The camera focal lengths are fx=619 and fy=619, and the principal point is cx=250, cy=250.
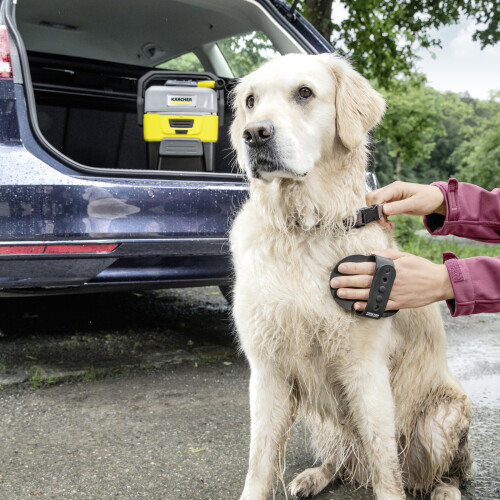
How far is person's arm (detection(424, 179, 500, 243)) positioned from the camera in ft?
7.59

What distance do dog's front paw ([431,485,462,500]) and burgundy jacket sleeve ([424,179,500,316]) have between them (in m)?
0.66

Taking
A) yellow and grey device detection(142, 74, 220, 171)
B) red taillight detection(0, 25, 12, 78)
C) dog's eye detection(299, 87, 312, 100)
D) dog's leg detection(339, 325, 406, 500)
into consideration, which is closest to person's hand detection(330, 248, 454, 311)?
dog's leg detection(339, 325, 406, 500)

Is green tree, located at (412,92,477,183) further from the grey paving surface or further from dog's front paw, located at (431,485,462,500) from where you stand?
dog's front paw, located at (431,485,462,500)

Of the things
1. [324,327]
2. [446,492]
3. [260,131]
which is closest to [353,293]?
[324,327]

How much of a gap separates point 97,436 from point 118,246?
0.86 metres

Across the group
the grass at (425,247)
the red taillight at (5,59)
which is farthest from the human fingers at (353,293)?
the grass at (425,247)

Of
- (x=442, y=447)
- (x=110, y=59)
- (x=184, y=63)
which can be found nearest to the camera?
(x=442, y=447)

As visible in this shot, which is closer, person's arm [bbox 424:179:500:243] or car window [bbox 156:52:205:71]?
person's arm [bbox 424:179:500:243]

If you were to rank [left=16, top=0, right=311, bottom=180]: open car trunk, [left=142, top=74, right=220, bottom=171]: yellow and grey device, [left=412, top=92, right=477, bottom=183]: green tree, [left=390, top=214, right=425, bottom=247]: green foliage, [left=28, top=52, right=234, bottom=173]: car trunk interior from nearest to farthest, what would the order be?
[left=142, top=74, right=220, bottom=171]: yellow and grey device < [left=16, top=0, right=311, bottom=180]: open car trunk < [left=28, top=52, right=234, bottom=173]: car trunk interior < [left=390, top=214, right=425, bottom=247]: green foliage < [left=412, top=92, right=477, bottom=183]: green tree

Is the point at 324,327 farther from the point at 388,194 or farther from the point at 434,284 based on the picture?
the point at 388,194

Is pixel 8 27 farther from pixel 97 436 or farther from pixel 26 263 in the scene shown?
pixel 97 436

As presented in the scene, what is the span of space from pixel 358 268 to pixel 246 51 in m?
3.09

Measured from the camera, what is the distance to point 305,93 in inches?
87.0

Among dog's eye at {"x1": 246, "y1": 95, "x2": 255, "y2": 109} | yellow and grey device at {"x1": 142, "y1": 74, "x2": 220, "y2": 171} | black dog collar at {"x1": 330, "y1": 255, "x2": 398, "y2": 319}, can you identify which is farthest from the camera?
yellow and grey device at {"x1": 142, "y1": 74, "x2": 220, "y2": 171}
